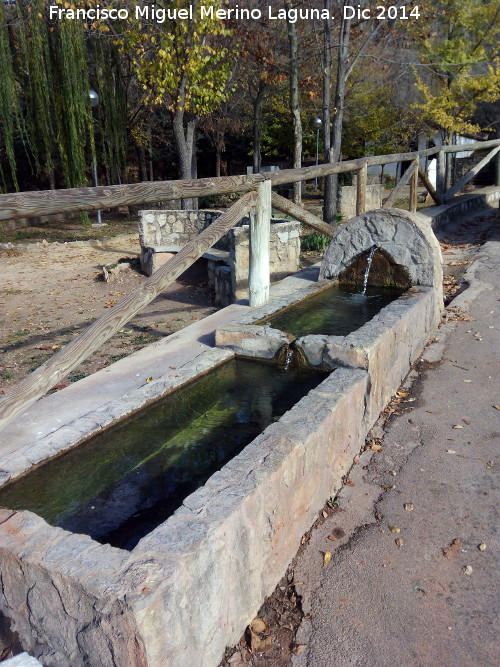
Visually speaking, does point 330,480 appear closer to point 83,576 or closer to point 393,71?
point 83,576

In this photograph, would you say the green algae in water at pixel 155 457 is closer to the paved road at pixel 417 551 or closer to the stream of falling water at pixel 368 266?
the paved road at pixel 417 551

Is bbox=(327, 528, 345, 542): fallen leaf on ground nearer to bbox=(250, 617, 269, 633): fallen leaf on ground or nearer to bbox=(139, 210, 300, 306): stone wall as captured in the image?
bbox=(250, 617, 269, 633): fallen leaf on ground

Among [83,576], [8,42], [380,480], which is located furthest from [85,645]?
[8,42]

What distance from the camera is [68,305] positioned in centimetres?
839

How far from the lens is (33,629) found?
79.7 inches

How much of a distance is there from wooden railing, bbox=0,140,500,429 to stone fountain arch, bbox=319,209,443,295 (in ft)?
2.55

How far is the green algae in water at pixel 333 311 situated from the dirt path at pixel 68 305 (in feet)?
6.84

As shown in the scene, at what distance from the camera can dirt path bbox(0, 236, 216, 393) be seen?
632cm

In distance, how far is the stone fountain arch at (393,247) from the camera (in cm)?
535

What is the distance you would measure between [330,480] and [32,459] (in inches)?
61.4

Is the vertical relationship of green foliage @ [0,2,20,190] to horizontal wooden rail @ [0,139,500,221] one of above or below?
above

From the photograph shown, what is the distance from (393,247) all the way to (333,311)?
2.94ft

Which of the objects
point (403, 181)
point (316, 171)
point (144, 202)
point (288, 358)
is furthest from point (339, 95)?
point (288, 358)

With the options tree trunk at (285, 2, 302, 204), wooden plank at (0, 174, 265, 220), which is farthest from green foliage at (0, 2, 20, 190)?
wooden plank at (0, 174, 265, 220)
